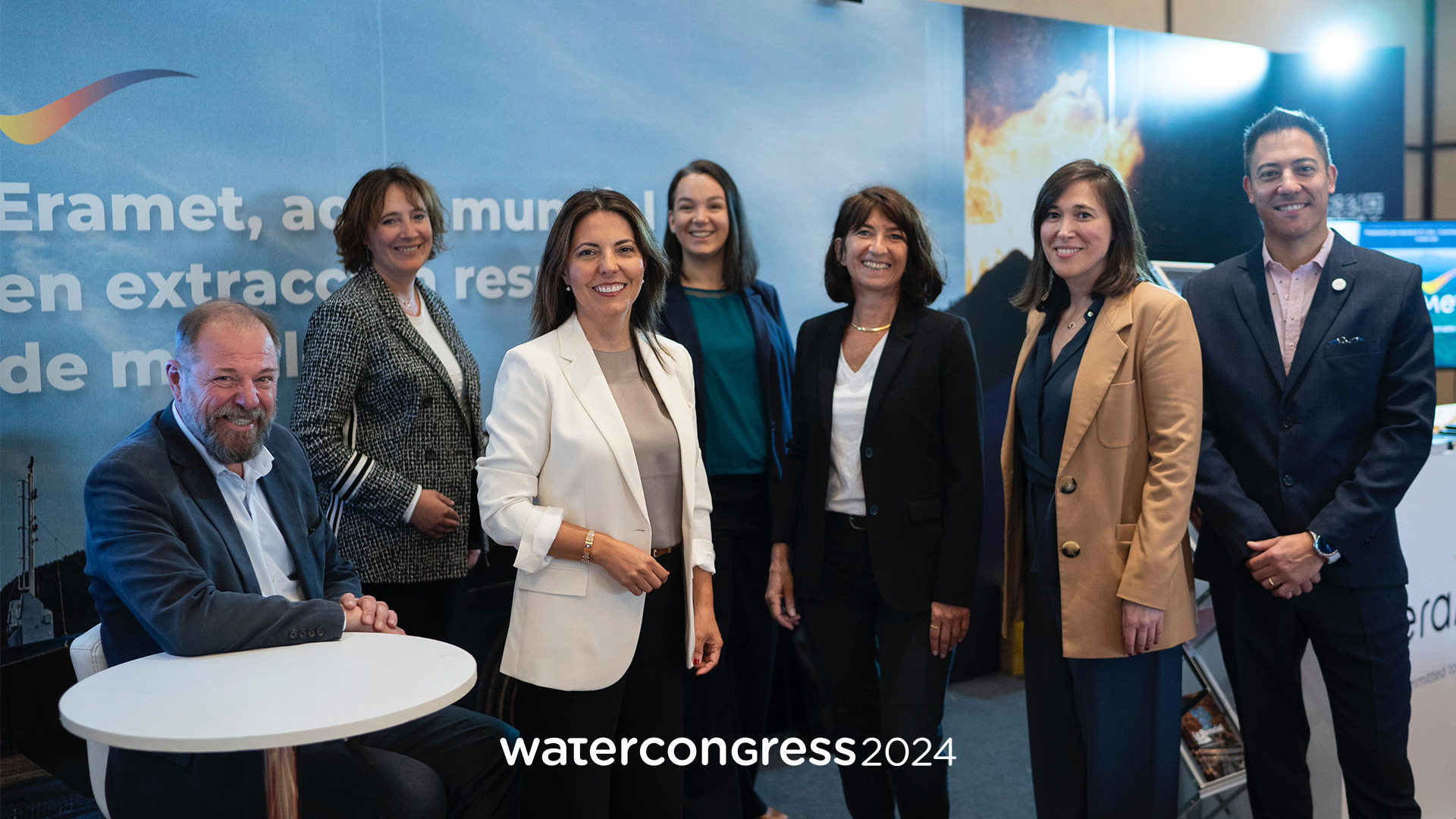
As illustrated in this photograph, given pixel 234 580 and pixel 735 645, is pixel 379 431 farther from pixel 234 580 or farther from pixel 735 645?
pixel 735 645

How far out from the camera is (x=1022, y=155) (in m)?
4.64

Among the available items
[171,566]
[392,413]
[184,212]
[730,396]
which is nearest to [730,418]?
[730,396]

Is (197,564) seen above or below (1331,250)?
below

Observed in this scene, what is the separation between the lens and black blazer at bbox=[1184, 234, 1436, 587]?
2.40 meters

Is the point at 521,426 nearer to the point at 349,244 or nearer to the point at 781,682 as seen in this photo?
the point at 349,244

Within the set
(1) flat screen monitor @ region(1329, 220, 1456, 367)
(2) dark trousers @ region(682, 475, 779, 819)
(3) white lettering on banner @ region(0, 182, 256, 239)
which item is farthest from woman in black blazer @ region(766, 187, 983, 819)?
(1) flat screen monitor @ region(1329, 220, 1456, 367)

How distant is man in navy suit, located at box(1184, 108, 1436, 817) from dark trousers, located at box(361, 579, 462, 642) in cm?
209

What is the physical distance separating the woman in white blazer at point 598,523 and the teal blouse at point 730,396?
0.52 metres

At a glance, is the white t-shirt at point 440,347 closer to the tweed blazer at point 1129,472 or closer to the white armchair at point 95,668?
the white armchair at point 95,668

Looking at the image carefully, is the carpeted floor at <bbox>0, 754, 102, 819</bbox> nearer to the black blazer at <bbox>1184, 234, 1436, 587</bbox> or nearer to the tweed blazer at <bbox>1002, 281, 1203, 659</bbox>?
the tweed blazer at <bbox>1002, 281, 1203, 659</bbox>

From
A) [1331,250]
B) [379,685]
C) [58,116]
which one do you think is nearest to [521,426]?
[379,685]

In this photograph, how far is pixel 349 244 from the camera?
2.92 metres

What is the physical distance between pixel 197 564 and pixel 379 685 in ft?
Result: 1.75

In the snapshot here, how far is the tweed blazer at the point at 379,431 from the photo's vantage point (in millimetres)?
2730
